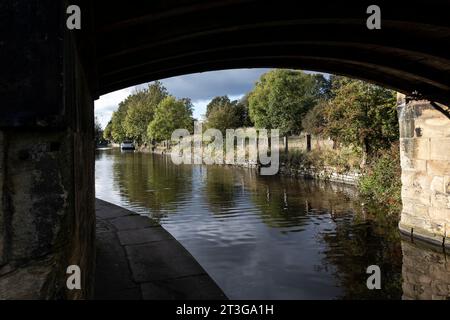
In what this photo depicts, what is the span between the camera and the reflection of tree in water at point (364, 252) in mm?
8500

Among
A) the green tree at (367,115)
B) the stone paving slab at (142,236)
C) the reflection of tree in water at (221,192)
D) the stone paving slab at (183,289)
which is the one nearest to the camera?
the stone paving slab at (183,289)

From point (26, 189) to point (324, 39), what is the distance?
6.84 metres

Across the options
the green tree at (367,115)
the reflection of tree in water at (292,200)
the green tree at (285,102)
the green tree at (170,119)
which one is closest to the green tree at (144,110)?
→ the green tree at (170,119)

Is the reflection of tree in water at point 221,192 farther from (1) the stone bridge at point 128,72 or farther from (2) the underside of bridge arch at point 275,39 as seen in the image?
(2) the underside of bridge arch at point 275,39

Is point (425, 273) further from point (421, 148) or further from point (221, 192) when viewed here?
point (221, 192)

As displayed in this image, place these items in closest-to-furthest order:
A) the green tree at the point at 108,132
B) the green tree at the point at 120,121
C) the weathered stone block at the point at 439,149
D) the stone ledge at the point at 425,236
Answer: the weathered stone block at the point at 439,149
the stone ledge at the point at 425,236
the green tree at the point at 120,121
the green tree at the point at 108,132

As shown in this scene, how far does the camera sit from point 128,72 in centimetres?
913

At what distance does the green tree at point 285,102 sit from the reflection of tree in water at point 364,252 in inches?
1153

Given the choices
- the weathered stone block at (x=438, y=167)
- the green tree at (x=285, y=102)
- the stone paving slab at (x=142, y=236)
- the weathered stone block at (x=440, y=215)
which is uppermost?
the green tree at (x=285, y=102)

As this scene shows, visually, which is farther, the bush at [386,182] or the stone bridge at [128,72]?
the bush at [386,182]

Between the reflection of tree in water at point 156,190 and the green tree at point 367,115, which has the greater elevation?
the green tree at point 367,115
